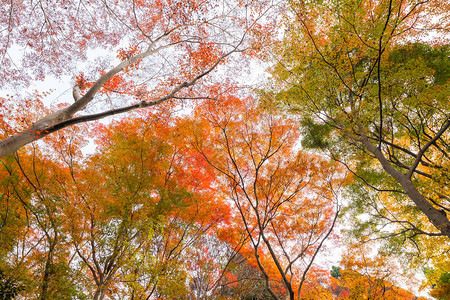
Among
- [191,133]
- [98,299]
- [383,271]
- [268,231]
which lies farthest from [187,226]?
[383,271]

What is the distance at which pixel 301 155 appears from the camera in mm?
7652

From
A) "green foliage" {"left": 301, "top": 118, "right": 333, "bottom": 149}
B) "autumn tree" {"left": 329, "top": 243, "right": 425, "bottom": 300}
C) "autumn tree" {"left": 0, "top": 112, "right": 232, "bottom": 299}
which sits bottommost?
"autumn tree" {"left": 329, "top": 243, "right": 425, "bottom": 300}

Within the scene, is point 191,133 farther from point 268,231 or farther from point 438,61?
point 438,61

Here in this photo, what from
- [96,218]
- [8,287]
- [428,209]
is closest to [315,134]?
[428,209]

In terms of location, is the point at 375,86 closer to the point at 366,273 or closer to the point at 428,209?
the point at 428,209

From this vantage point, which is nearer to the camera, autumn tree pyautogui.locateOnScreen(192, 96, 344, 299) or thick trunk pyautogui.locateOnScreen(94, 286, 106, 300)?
thick trunk pyautogui.locateOnScreen(94, 286, 106, 300)

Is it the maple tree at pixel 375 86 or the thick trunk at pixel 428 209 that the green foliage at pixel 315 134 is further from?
the thick trunk at pixel 428 209

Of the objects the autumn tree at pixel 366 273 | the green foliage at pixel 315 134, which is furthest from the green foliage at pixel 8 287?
the autumn tree at pixel 366 273

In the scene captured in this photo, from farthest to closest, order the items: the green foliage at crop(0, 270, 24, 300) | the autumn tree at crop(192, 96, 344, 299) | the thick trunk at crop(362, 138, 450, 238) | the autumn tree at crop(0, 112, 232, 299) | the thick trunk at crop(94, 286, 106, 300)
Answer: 1. the autumn tree at crop(192, 96, 344, 299)
2. the autumn tree at crop(0, 112, 232, 299)
3. the thick trunk at crop(94, 286, 106, 300)
4. the green foliage at crop(0, 270, 24, 300)
5. the thick trunk at crop(362, 138, 450, 238)

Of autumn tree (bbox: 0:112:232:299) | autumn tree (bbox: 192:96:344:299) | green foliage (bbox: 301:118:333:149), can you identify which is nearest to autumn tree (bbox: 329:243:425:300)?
autumn tree (bbox: 192:96:344:299)

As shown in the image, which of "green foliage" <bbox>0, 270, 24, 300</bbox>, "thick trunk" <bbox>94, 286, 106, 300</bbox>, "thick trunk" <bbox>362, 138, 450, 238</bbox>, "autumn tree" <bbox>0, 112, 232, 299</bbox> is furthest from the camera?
"autumn tree" <bbox>0, 112, 232, 299</bbox>

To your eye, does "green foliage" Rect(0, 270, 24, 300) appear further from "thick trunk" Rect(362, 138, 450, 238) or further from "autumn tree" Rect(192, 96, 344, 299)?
"thick trunk" Rect(362, 138, 450, 238)

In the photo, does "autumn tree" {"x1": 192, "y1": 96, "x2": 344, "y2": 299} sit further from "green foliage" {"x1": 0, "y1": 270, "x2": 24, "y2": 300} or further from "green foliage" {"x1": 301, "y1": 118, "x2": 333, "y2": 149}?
"green foliage" {"x1": 0, "y1": 270, "x2": 24, "y2": 300}

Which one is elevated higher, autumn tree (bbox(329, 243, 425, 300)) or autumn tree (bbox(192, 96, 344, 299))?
autumn tree (bbox(192, 96, 344, 299))
